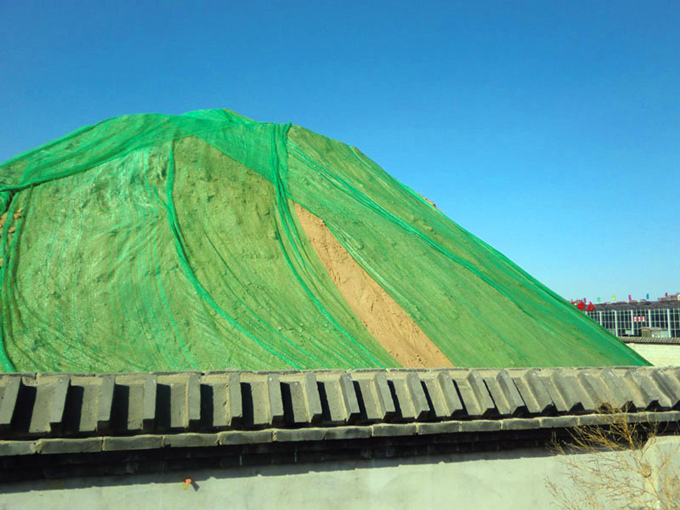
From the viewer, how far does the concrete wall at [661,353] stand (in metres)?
16.6

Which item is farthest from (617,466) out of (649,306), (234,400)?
(649,306)

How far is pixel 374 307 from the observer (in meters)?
6.01

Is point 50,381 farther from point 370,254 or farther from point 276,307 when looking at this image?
point 370,254

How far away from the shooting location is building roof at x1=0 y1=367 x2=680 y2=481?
3.05m

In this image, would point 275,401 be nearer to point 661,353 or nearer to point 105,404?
point 105,404

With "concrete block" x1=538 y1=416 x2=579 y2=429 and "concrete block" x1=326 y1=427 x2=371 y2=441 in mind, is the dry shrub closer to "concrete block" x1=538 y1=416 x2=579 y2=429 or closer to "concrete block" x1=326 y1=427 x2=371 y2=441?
"concrete block" x1=538 y1=416 x2=579 y2=429

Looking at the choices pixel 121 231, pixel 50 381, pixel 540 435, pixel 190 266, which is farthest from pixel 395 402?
pixel 121 231

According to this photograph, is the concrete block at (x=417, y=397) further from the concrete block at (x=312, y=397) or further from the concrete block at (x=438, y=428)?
the concrete block at (x=312, y=397)

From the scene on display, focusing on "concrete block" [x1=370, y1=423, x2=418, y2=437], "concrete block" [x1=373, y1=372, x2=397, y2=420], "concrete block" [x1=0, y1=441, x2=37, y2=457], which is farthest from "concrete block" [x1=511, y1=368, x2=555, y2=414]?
"concrete block" [x1=0, y1=441, x2=37, y2=457]

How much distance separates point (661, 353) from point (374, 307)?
49.5 ft

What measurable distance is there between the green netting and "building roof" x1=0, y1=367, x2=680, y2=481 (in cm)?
122

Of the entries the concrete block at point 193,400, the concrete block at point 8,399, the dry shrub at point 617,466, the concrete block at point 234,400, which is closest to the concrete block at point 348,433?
the concrete block at point 234,400

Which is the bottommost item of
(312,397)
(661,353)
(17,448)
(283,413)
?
(17,448)

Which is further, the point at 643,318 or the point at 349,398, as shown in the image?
the point at 643,318
